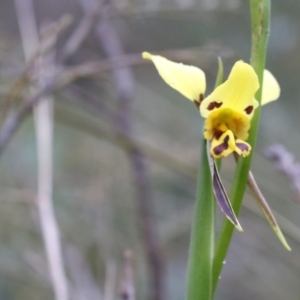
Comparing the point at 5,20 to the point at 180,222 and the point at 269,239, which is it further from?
the point at 269,239

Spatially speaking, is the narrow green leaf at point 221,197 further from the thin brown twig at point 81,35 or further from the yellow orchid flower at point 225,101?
the thin brown twig at point 81,35

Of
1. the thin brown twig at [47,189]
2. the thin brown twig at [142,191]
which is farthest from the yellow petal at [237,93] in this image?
the thin brown twig at [142,191]

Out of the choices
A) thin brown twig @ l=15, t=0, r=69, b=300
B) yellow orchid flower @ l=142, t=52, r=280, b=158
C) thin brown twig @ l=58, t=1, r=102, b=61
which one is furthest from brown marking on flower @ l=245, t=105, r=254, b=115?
thin brown twig @ l=58, t=1, r=102, b=61

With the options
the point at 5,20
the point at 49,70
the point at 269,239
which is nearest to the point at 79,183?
the point at 269,239

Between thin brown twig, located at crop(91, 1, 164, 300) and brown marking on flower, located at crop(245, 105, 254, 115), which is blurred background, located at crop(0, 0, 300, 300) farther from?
brown marking on flower, located at crop(245, 105, 254, 115)

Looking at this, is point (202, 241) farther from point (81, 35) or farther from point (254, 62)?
point (81, 35)

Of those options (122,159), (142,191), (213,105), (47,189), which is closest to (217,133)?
(213,105)
